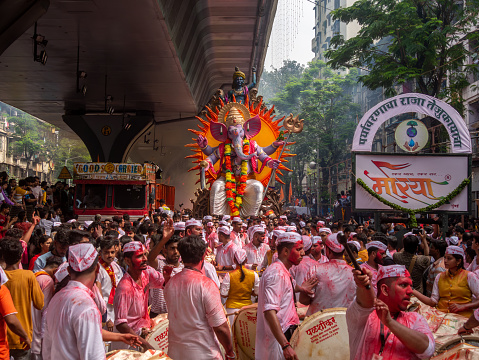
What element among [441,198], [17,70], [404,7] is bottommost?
[441,198]

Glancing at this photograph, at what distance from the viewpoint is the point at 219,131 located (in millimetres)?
20922

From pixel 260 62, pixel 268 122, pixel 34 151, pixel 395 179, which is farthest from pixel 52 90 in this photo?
pixel 34 151

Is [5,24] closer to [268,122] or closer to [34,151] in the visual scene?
[268,122]

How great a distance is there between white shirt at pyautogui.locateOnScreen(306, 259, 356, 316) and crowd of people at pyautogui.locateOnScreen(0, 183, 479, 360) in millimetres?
11

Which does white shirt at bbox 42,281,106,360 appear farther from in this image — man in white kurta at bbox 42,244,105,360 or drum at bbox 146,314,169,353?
drum at bbox 146,314,169,353

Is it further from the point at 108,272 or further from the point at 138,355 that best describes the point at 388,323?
the point at 108,272

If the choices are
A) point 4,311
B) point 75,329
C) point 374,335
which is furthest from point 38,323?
point 374,335

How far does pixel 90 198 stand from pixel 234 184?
5079mm

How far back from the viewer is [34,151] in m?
65.4

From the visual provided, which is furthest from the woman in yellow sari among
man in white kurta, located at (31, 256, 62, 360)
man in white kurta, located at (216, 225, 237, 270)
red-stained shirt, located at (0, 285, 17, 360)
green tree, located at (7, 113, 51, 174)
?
green tree, located at (7, 113, 51, 174)

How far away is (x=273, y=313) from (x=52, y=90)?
71.8 ft

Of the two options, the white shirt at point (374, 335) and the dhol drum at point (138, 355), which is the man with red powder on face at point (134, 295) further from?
the white shirt at point (374, 335)

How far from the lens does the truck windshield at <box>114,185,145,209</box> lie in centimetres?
1911

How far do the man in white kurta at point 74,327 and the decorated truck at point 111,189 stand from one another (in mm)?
14828
